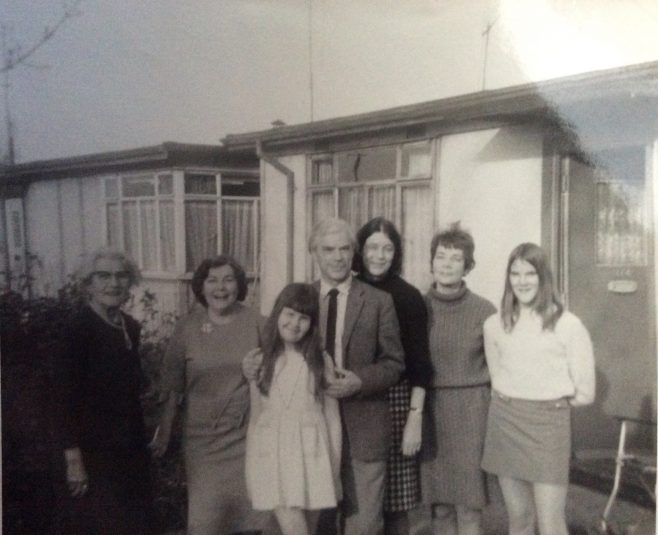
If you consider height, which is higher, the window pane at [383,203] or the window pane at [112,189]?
the window pane at [112,189]

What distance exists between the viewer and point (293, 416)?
1.39 meters

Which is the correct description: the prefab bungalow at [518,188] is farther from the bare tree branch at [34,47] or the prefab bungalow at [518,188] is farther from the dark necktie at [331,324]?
the bare tree branch at [34,47]

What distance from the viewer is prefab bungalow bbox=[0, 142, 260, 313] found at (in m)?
1.39

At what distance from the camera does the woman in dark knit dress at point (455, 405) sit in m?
1.44

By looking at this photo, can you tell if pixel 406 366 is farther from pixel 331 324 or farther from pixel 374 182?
pixel 374 182

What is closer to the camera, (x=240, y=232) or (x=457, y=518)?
(x=240, y=232)

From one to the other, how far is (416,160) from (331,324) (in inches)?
14.8

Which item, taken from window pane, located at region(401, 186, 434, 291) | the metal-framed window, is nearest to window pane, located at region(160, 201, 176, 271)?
the metal-framed window

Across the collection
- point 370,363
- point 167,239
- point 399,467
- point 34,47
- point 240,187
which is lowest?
point 399,467

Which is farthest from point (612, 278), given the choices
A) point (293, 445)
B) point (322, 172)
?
point (293, 445)

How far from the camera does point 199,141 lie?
4.66 feet

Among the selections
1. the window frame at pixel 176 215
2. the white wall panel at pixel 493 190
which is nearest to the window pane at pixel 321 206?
the window frame at pixel 176 215

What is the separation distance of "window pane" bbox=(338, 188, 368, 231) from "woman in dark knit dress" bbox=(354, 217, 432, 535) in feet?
0.06

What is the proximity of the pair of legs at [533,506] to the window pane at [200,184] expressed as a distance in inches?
34.3
